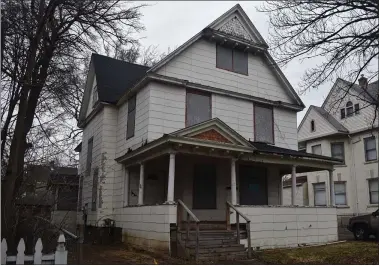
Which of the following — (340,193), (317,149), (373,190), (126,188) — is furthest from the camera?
(317,149)

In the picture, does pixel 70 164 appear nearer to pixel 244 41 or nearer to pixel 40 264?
pixel 244 41

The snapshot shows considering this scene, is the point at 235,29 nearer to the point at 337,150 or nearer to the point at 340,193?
the point at 337,150

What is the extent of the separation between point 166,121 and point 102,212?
491 cm

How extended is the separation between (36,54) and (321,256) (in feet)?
33.6

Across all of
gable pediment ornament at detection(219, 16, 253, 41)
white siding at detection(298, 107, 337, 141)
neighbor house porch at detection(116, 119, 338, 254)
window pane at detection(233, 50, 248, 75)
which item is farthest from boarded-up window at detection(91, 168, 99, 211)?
white siding at detection(298, 107, 337, 141)

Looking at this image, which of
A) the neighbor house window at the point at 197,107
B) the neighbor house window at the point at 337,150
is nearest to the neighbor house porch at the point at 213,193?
the neighbor house window at the point at 197,107

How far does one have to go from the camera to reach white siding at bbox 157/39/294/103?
1555cm

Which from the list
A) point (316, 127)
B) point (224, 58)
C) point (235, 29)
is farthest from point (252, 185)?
point (316, 127)

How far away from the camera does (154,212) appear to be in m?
12.7

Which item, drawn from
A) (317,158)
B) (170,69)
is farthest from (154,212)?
(317,158)

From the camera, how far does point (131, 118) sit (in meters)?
16.1

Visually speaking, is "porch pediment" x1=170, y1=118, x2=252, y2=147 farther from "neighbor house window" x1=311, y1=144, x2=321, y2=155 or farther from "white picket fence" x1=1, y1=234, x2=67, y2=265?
"neighbor house window" x1=311, y1=144, x2=321, y2=155

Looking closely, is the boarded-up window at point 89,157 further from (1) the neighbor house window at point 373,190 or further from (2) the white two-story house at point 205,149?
(1) the neighbor house window at point 373,190

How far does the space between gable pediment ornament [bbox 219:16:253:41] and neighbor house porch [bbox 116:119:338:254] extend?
495cm
